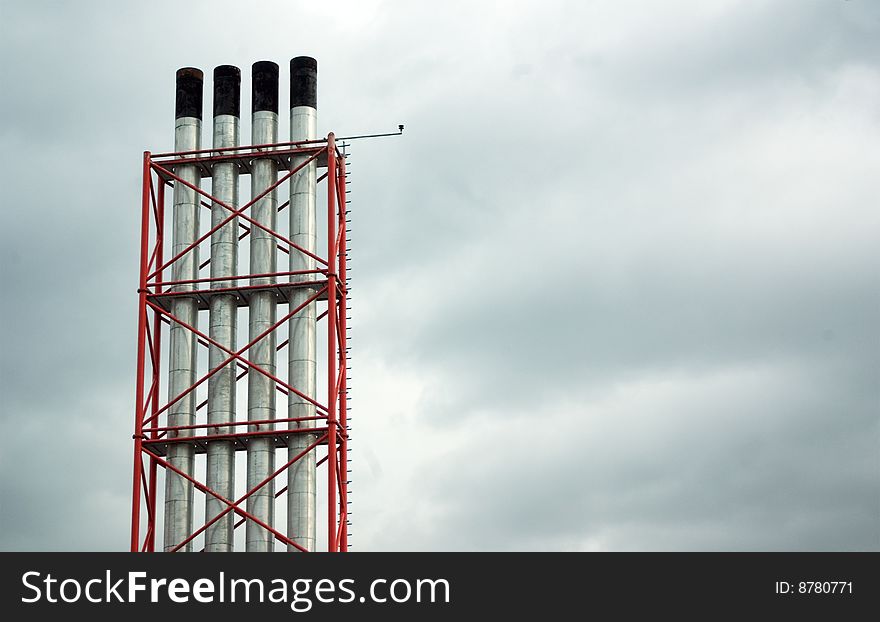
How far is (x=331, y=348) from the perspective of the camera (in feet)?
187

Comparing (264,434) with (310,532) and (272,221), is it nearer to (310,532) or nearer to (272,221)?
(310,532)

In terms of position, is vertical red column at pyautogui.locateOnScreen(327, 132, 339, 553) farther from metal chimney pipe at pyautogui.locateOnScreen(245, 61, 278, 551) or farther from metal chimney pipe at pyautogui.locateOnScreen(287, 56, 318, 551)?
metal chimney pipe at pyautogui.locateOnScreen(245, 61, 278, 551)

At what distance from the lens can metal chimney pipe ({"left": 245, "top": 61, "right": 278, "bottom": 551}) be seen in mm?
56938

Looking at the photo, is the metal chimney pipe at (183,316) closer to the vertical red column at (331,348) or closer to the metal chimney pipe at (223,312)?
the metal chimney pipe at (223,312)

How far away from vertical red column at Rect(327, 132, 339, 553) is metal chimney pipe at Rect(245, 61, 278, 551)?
2.24 meters

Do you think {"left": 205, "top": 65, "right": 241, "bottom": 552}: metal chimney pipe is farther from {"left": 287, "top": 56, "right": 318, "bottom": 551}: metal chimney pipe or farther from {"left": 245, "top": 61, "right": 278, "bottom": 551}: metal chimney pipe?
{"left": 287, "top": 56, "right": 318, "bottom": 551}: metal chimney pipe

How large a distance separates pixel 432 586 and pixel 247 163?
22.8 metres

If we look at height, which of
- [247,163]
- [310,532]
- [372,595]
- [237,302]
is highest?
[247,163]

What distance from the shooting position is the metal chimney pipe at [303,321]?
56.4 m

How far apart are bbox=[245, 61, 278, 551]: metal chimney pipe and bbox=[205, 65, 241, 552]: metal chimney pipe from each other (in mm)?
692

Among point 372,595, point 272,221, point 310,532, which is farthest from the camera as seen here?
point 272,221

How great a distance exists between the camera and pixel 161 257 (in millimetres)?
59844

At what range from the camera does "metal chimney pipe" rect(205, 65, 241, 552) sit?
5691 centimetres

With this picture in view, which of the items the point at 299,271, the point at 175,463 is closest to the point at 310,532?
the point at 175,463
